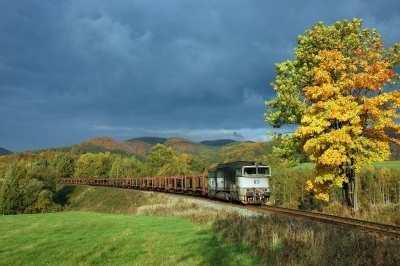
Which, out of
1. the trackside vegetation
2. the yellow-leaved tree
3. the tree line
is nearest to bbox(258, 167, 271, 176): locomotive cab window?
the tree line

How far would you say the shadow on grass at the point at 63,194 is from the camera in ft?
316

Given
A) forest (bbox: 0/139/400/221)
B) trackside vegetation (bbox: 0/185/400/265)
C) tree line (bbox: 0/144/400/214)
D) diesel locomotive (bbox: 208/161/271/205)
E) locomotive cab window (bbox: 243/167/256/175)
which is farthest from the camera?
tree line (bbox: 0/144/400/214)

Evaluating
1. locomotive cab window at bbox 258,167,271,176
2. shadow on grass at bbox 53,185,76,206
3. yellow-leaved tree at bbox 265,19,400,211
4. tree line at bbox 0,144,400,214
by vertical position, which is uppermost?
yellow-leaved tree at bbox 265,19,400,211

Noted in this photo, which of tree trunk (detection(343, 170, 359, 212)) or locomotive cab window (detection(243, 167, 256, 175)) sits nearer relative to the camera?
tree trunk (detection(343, 170, 359, 212))

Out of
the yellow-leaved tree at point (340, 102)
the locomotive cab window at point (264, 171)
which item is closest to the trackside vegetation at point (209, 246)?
the yellow-leaved tree at point (340, 102)

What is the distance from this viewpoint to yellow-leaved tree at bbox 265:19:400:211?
17.0 m

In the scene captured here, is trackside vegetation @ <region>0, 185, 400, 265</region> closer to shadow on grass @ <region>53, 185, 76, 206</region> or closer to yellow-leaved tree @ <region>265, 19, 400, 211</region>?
yellow-leaved tree @ <region>265, 19, 400, 211</region>

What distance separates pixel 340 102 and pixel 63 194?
103 metres

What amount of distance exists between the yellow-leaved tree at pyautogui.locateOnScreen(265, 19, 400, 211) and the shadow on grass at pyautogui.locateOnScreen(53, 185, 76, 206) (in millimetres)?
88901

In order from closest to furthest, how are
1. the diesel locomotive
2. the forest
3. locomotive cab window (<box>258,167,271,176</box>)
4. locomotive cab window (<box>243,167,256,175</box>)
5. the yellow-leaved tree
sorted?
1. the yellow-leaved tree
2. the diesel locomotive
3. locomotive cab window (<box>243,167,256,175</box>)
4. locomotive cab window (<box>258,167,271,176</box>)
5. the forest

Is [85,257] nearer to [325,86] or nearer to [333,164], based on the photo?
[333,164]

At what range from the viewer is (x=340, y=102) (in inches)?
682

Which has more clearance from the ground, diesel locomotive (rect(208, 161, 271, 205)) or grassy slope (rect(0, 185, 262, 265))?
diesel locomotive (rect(208, 161, 271, 205))

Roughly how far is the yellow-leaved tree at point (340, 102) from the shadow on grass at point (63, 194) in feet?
292
